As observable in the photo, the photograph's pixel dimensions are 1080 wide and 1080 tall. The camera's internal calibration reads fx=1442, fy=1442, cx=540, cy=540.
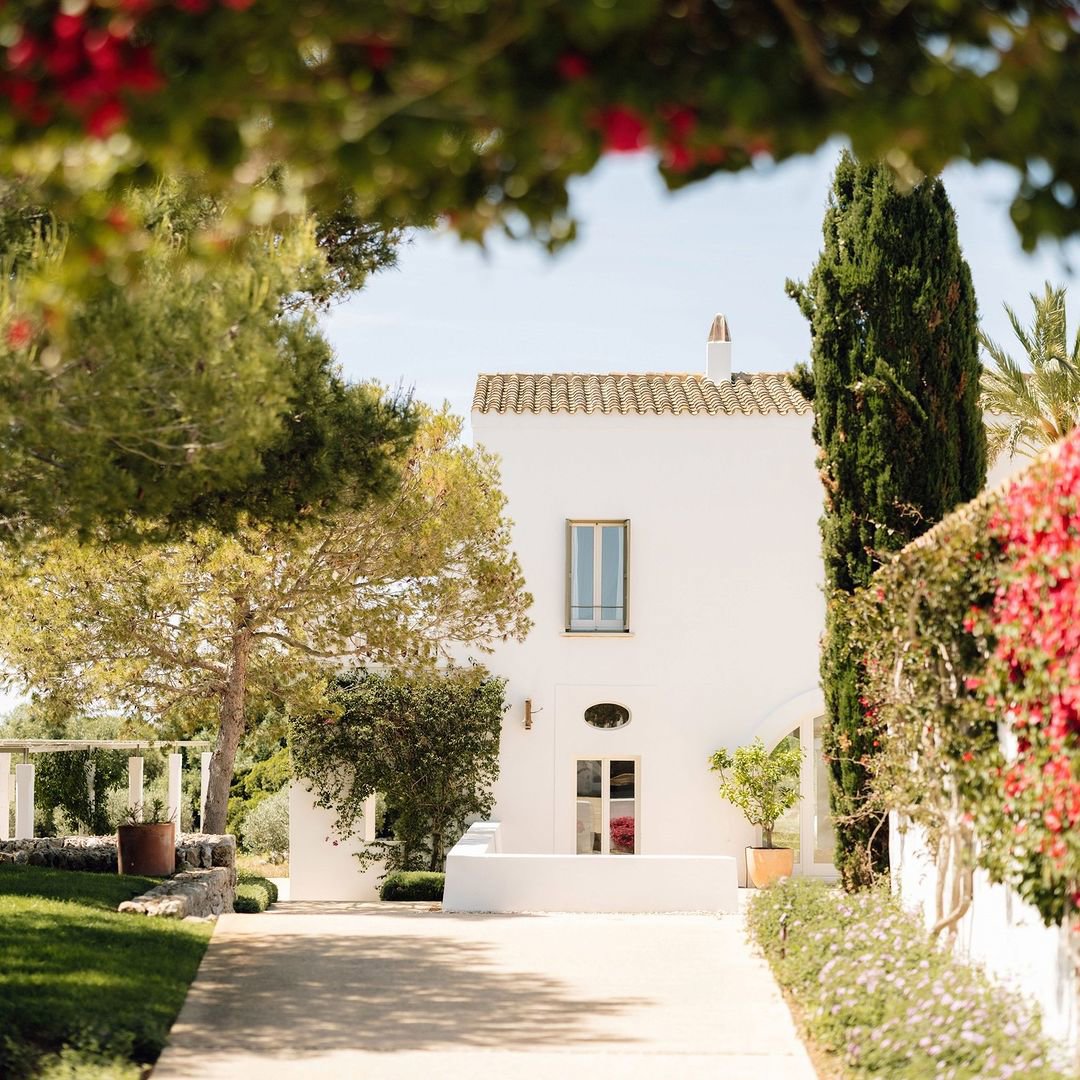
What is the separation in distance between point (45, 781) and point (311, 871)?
6126mm

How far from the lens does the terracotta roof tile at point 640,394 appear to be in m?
22.3

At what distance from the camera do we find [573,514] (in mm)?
22031

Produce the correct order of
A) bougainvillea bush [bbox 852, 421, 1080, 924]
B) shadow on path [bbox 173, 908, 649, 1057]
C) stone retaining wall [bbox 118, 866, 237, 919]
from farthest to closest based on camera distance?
stone retaining wall [bbox 118, 866, 237, 919]
shadow on path [bbox 173, 908, 649, 1057]
bougainvillea bush [bbox 852, 421, 1080, 924]

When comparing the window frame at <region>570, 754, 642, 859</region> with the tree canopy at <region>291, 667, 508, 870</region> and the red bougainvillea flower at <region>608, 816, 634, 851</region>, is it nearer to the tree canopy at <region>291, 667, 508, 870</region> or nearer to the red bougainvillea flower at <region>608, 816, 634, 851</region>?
the red bougainvillea flower at <region>608, 816, 634, 851</region>

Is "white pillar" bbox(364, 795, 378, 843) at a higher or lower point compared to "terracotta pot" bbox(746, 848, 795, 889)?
higher


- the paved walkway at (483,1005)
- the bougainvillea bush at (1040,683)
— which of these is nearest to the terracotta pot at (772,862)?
the paved walkway at (483,1005)

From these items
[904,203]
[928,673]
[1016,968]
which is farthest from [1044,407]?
[1016,968]

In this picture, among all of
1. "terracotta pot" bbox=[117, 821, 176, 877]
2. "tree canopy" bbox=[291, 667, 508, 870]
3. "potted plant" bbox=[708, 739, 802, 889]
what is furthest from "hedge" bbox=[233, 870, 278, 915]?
"potted plant" bbox=[708, 739, 802, 889]

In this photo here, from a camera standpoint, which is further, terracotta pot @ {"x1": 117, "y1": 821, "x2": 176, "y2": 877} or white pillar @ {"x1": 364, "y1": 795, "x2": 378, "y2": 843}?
white pillar @ {"x1": 364, "y1": 795, "x2": 378, "y2": 843}

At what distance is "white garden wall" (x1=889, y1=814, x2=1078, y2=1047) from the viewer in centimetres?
677

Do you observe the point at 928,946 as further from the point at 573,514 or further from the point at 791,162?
the point at 573,514

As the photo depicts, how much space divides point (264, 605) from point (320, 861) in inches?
222

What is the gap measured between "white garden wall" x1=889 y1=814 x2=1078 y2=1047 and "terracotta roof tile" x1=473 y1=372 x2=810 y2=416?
40.9ft

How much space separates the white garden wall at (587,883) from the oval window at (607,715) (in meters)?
5.81
